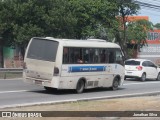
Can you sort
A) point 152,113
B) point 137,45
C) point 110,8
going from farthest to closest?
1. point 137,45
2. point 110,8
3. point 152,113

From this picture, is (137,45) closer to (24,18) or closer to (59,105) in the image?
(24,18)

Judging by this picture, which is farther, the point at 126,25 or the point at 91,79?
the point at 126,25

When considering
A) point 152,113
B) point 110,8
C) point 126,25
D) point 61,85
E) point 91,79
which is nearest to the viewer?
point 152,113

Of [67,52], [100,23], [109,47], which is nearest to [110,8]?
[100,23]

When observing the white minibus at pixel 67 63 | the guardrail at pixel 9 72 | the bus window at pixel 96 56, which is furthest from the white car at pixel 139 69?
the bus window at pixel 96 56

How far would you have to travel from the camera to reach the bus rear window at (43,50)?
2138cm

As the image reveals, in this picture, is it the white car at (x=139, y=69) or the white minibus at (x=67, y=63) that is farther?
the white car at (x=139, y=69)

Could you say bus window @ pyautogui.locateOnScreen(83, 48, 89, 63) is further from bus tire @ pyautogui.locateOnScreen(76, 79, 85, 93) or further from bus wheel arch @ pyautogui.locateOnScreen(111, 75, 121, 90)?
bus wheel arch @ pyautogui.locateOnScreen(111, 75, 121, 90)

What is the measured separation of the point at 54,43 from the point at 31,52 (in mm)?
1270

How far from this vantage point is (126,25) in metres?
54.8

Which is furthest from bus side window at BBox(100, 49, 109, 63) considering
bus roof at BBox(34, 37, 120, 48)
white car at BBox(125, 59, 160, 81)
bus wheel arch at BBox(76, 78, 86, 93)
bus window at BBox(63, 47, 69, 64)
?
white car at BBox(125, 59, 160, 81)

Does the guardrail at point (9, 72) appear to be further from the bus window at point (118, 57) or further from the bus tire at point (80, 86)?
the bus tire at point (80, 86)

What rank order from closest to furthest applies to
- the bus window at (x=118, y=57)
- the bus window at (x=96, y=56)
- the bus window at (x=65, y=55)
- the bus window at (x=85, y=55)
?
the bus window at (x=65, y=55) → the bus window at (x=85, y=55) → the bus window at (x=96, y=56) → the bus window at (x=118, y=57)

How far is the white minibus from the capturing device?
69.8 ft
